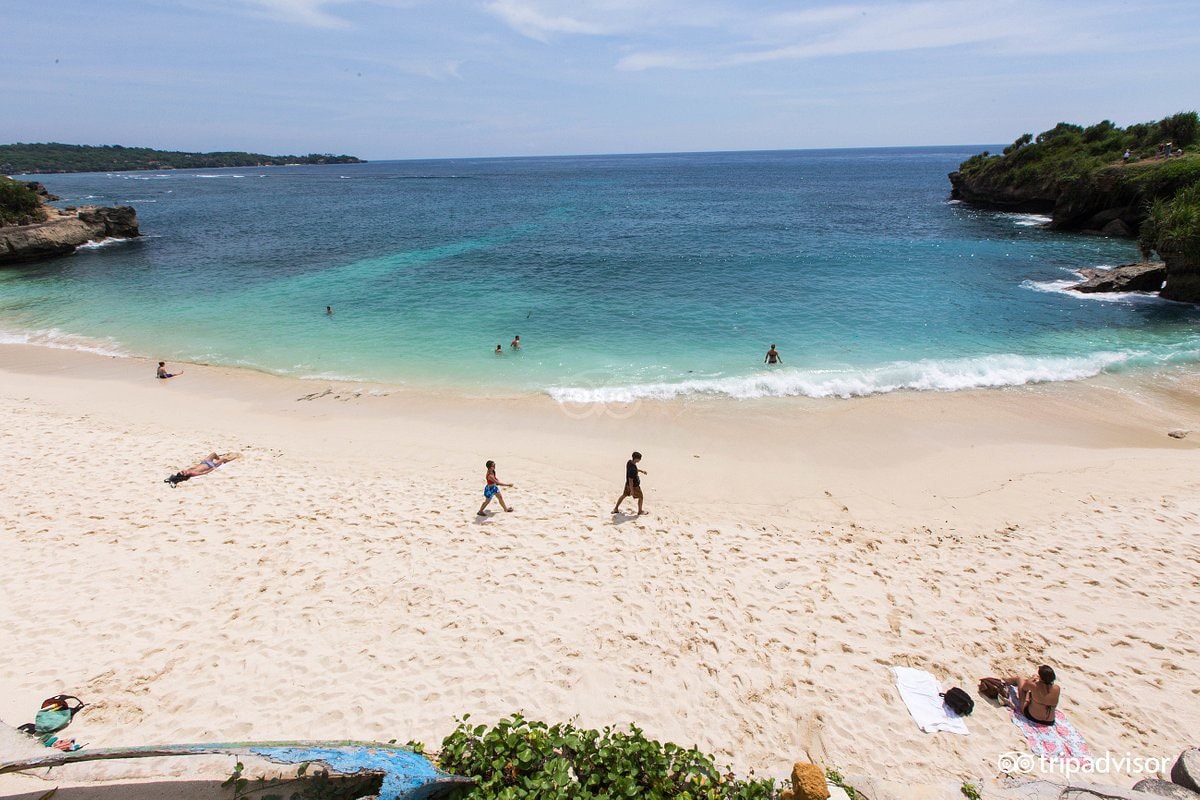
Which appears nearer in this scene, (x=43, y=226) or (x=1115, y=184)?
(x=43, y=226)

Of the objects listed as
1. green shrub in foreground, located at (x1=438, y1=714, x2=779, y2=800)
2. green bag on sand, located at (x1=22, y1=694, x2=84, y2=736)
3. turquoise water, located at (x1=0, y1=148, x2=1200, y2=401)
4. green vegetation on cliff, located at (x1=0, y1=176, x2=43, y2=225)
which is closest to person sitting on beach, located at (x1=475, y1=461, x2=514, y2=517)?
green shrub in foreground, located at (x1=438, y1=714, x2=779, y2=800)

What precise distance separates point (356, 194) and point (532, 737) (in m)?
108

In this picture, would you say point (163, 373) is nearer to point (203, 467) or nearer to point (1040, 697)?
point (203, 467)

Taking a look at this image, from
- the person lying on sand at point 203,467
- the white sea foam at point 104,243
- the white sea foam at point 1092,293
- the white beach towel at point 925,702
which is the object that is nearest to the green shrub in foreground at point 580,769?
the white beach towel at point 925,702

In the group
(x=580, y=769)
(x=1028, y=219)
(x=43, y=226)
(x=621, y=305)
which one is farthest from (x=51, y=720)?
(x=1028, y=219)

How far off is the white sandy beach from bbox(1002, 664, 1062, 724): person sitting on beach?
1.10ft

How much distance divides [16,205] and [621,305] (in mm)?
49892

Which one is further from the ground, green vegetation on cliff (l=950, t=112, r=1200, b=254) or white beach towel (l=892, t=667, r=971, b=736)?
green vegetation on cliff (l=950, t=112, r=1200, b=254)

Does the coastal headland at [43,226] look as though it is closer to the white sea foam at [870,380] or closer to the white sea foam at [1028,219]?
the white sea foam at [870,380]

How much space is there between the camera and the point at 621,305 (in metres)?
28.7

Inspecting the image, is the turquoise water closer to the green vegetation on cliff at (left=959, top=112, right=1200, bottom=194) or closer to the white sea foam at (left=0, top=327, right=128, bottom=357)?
Result: the white sea foam at (left=0, top=327, right=128, bottom=357)

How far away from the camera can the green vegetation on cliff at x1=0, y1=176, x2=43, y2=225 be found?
41872mm

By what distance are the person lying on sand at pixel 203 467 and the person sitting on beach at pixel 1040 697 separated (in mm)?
15943

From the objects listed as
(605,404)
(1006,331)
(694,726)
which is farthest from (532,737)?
(1006,331)
